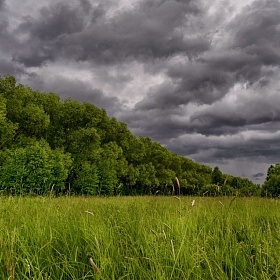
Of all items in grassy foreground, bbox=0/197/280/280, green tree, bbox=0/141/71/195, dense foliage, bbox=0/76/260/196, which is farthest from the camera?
dense foliage, bbox=0/76/260/196

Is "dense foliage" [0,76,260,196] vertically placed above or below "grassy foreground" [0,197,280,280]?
above

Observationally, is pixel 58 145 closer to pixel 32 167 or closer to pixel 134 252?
pixel 32 167

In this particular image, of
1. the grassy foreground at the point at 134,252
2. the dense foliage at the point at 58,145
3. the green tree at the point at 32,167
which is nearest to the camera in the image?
the grassy foreground at the point at 134,252

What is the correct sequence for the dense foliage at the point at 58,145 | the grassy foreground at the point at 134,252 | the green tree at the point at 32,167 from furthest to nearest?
the dense foliage at the point at 58,145 → the green tree at the point at 32,167 → the grassy foreground at the point at 134,252

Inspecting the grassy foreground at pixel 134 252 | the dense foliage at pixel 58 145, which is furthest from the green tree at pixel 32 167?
the grassy foreground at pixel 134 252

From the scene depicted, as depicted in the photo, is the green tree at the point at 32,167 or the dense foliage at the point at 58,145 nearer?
the green tree at the point at 32,167

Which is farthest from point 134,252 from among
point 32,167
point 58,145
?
point 58,145

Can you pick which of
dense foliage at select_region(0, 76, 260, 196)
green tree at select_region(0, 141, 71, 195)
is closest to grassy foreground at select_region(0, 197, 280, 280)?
dense foliage at select_region(0, 76, 260, 196)

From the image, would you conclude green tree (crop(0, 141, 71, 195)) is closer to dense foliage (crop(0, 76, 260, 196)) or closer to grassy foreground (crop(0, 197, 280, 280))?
dense foliage (crop(0, 76, 260, 196))

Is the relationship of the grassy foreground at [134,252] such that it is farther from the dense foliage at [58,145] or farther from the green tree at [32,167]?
the green tree at [32,167]

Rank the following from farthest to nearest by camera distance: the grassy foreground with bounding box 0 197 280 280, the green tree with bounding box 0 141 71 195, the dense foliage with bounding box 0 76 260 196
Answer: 1. the dense foliage with bounding box 0 76 260 196
2. the green tree with bounding box 0 141 71 195
3. the grassy foreground with bounding box 0 197 280 280

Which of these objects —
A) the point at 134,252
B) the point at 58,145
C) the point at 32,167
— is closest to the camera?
the point at 134,252

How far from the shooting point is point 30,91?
130 feet

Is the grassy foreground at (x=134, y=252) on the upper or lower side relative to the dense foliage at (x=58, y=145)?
lower
